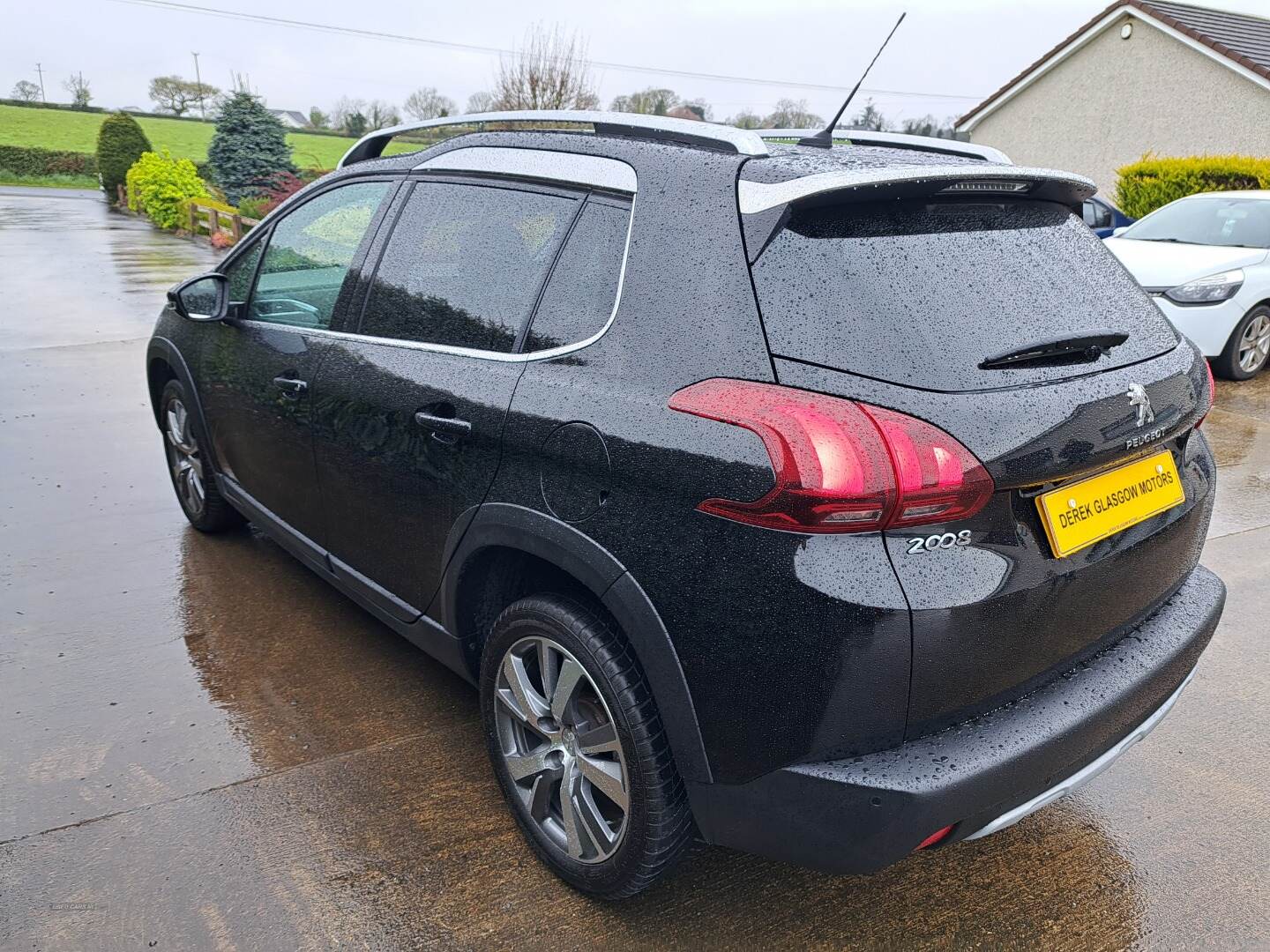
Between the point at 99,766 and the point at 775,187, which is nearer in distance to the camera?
the point at 775,187

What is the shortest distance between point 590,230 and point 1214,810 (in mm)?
2428

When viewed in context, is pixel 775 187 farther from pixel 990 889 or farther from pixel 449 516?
pixel 990 889

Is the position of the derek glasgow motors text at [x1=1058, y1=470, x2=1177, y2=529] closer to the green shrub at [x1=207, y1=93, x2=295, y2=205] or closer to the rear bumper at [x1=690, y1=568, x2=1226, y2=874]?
the rear bumper at [x1=690, y1=568, x2=1226, y2=874]

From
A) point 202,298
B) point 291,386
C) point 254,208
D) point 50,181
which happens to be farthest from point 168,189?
point 50,181

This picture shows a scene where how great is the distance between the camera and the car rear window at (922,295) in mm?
1911

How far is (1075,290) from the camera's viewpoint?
2.29 meters

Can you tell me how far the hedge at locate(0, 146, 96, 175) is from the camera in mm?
45031

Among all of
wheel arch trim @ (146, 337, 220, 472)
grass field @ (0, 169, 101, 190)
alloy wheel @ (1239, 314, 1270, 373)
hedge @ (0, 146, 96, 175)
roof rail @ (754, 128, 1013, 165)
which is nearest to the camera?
roof rail @ (754, 128, 1013, 165)

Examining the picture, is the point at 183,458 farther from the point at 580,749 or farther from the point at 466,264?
the point at 580,749

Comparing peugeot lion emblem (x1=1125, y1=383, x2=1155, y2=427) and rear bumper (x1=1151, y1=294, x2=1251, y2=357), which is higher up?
peugeot lion emblem (x1=1125, y1=383, x2=1155, y2=427)

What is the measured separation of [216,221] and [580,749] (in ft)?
61.8

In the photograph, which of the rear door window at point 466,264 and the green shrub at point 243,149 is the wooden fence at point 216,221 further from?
the rear door window at point 466,264

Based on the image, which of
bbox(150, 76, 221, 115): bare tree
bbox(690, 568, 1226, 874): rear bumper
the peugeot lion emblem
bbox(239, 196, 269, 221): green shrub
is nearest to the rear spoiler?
the peugeot lion emblem

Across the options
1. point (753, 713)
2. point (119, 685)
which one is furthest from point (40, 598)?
point (753, 713)
